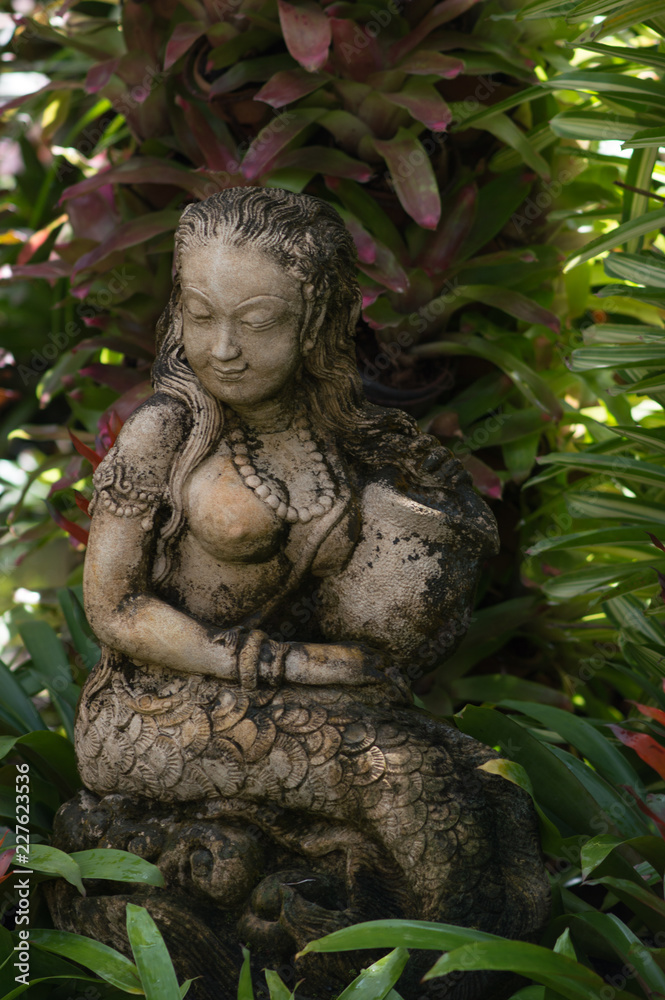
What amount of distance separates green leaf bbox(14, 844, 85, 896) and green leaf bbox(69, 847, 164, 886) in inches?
0.9

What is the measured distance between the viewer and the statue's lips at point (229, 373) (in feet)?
5.04

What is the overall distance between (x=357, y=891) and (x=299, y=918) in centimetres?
10

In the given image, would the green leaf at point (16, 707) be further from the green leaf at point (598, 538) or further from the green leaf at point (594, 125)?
the green leaf at point (594, 125)

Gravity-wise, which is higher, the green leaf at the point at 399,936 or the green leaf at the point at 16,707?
the green leaf at the point at 399,936

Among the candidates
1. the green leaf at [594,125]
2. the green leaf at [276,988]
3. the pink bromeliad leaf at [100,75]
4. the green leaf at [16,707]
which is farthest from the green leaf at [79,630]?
the green leaf at [594,125]

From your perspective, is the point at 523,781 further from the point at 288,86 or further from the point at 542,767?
the point at 288,86

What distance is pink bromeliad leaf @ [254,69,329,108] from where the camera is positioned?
7.59 feet

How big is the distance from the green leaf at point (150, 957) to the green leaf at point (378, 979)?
0.23 meters

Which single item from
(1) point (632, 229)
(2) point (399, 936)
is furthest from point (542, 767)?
(1) point (632, 229)

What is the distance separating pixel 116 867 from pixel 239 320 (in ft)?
2.85

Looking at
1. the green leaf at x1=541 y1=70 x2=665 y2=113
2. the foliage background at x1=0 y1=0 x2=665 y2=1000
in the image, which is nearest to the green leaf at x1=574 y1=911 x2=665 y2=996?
the foliage background at x1=0 y1=0 x2=665 y2=1000

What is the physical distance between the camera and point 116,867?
4.86 feet

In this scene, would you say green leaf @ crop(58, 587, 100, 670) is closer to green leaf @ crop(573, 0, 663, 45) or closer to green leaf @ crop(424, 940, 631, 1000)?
green leaf @ crop(424, 940, 631, 1000)

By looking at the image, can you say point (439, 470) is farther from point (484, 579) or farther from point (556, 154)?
point (556, 154)
